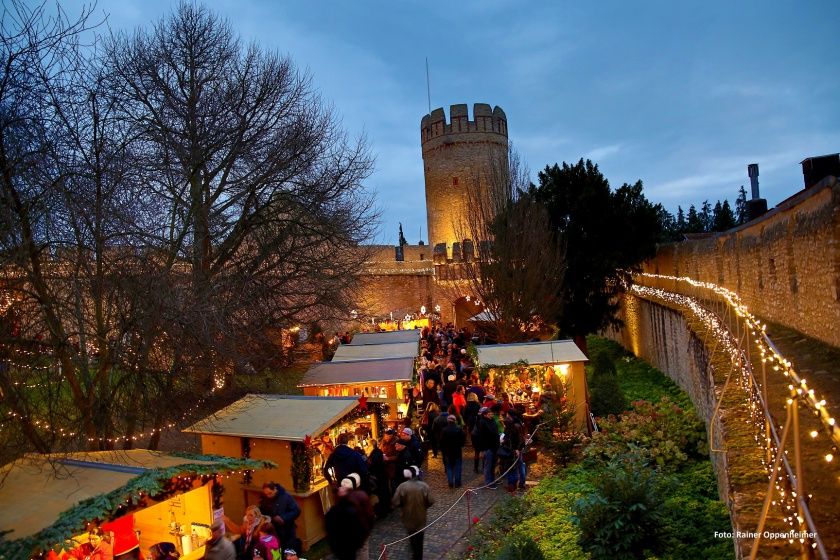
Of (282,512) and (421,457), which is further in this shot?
(421,457)

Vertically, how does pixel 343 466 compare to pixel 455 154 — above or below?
below

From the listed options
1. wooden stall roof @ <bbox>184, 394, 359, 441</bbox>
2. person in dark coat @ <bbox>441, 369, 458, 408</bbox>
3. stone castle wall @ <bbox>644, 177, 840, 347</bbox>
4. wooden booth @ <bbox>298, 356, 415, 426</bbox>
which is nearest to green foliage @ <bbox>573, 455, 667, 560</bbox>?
stone castle wall @ <bbox>644, 177, 840, 347</bbox>

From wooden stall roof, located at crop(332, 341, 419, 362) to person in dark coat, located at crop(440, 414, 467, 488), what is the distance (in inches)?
208

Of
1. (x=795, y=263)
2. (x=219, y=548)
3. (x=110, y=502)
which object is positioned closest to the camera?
(x=110, y=502)

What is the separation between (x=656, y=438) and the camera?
9.81 metres

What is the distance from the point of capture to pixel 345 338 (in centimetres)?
2083

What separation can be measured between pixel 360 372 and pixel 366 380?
48 cm

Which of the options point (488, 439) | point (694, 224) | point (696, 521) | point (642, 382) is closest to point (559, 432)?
point (488, 439)

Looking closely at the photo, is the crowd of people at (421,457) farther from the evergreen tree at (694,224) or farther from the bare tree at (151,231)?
the evergreen tree at (694,224)

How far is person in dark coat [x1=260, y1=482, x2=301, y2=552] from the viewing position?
6.97 meters

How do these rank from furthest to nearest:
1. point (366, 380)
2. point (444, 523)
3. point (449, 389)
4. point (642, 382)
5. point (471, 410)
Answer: point (642, 382)
point (449, 389)
point (366, 380)
point (471, 410)
point (444, 523)

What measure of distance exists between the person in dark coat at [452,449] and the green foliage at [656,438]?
2.00 m

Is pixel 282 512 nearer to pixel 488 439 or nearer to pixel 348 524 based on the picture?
pixel 348 524

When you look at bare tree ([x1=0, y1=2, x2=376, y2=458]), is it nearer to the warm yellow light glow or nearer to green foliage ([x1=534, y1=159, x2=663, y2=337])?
the warm yellow light glow
